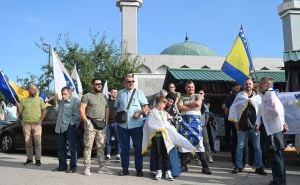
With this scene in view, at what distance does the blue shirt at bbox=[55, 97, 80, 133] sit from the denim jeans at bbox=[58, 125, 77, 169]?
0.34 feet

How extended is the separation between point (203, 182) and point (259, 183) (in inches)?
38.2

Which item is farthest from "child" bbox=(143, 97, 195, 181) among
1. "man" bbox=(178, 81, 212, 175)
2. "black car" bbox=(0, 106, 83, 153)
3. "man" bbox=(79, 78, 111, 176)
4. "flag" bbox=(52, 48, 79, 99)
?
"black car" bbox=(0, 106, 83, 153)

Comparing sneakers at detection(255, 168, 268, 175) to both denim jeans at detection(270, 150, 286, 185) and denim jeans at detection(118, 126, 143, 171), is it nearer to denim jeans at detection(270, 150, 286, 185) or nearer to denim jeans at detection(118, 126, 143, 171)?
denim jeans at detection(270, 150, 286, 185)

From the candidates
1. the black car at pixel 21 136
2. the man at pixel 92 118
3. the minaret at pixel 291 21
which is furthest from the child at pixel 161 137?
the minaret at pixel 291 21

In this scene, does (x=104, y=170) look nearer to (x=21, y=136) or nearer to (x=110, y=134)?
(x=110, y=134)

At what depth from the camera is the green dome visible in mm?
50531

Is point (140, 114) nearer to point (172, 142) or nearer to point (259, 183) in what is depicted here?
point (172, 142)

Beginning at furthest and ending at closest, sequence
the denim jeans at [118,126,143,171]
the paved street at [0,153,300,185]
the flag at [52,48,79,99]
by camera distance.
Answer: the flag at [52,48,79,99], the denim jeans at [118,126,143,171], the paved street at [0,153,300,185]

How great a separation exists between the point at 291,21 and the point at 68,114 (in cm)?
2464

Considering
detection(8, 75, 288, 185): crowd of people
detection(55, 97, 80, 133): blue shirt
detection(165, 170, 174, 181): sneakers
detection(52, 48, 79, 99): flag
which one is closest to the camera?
detection(165, 170, 174, 181): sneakers

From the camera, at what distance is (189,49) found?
5103cm

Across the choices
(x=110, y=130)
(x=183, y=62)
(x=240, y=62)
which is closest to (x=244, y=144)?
(x=240, y=62)

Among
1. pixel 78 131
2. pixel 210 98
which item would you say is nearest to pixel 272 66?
pixel 210 98

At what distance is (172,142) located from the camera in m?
8.28
